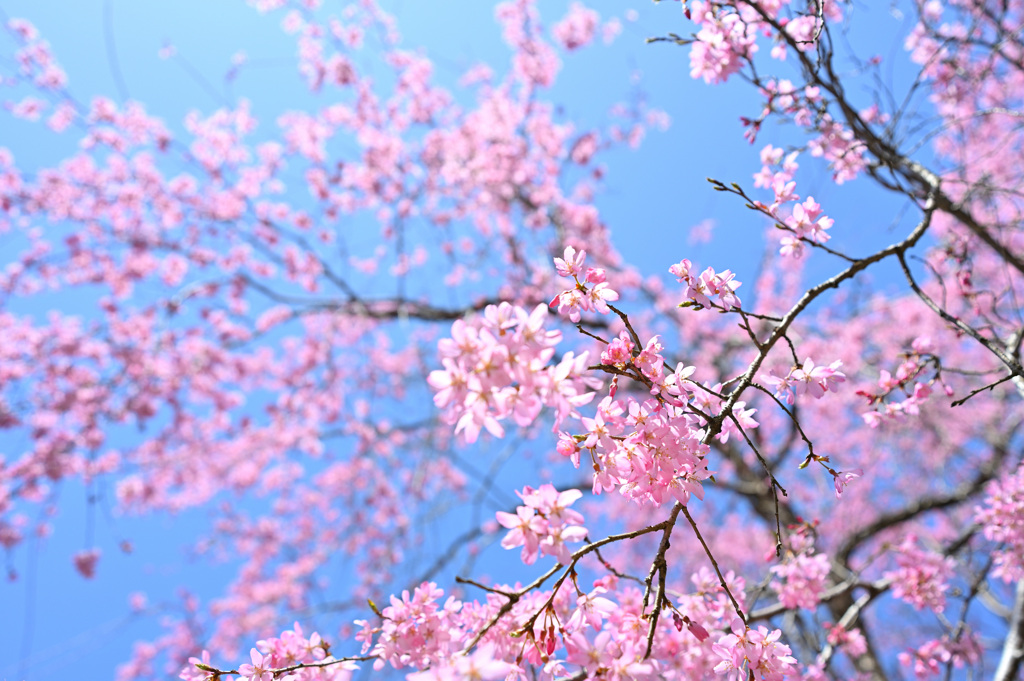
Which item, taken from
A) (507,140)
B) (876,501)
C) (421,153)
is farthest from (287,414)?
(876,501)

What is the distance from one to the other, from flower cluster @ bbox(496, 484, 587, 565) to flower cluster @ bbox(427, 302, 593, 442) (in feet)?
0.79

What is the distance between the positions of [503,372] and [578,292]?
0.53m

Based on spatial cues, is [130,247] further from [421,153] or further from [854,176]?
[854,176]

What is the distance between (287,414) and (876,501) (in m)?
11.5

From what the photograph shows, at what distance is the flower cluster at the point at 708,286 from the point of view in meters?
1.66

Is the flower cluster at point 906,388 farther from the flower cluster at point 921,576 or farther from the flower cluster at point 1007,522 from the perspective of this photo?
the flower cluster at point 921,576

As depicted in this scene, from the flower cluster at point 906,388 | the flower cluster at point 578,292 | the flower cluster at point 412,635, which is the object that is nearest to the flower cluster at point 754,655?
the flower cluster at point 412,635

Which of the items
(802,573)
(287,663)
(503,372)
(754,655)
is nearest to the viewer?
(503,372)

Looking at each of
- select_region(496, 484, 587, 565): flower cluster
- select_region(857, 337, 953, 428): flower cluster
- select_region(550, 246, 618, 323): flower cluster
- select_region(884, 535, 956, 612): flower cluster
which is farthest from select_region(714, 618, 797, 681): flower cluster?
select_region(884, 535, 956, 612): flower cluster

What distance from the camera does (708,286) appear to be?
66.2 inches

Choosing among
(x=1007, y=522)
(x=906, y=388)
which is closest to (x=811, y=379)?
(x=906, y=388)

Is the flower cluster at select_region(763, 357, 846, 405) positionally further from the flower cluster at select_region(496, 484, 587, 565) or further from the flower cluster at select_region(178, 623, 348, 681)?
the flower cluster at select_region(178, 623, 348, 681)

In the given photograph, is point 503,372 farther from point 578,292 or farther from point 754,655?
point 754,655

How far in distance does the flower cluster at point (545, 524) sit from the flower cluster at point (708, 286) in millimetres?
763
